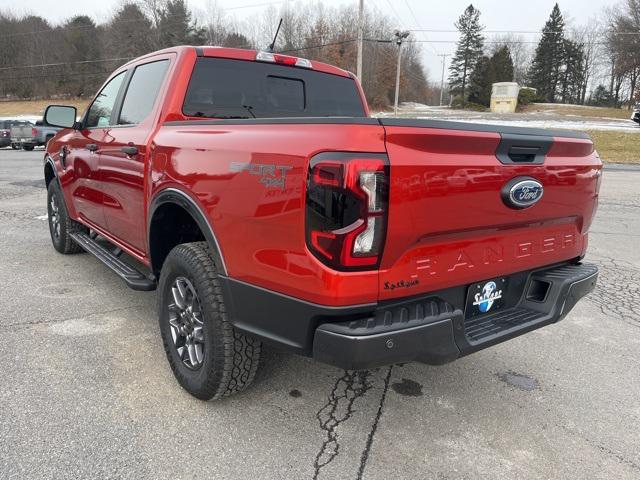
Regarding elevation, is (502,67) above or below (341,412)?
above

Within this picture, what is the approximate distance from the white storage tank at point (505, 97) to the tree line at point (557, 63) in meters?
9.20

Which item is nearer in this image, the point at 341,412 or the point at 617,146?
the point at 341,412

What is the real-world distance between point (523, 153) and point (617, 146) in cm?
2328

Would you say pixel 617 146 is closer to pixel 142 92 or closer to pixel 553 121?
pixel 553 121

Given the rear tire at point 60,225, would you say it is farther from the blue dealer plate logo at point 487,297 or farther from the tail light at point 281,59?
the blue dealer plate logo at point 487,297

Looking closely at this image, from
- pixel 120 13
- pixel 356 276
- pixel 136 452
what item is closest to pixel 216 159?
pixel 356 276

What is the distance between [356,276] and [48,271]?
13.8 feet

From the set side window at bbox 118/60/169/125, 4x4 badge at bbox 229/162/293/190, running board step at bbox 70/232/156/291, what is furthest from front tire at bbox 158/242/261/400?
side window at bbox 118/60/169/125

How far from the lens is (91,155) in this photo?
4051 millimetres

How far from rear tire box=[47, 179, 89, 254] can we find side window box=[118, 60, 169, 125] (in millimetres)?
1807

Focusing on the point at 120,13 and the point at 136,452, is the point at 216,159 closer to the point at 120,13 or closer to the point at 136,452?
the point at 136,452

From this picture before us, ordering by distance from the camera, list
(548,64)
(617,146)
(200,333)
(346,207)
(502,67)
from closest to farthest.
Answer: (346,207)
(200,333)
(617,146)
(502,67)
(548,64)

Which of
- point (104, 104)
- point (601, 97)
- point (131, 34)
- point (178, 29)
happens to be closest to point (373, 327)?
point (104, 104)

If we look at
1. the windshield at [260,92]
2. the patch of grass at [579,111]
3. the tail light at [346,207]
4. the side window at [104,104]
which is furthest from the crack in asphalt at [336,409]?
the patch of grass at [579,111]
